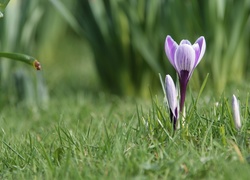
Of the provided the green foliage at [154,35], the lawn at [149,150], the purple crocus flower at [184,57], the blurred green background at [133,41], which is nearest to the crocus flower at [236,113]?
Result: the lawn at [149,150]

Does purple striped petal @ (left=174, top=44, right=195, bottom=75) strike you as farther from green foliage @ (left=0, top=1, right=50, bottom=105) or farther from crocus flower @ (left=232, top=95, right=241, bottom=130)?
green foliage @ (left=0, top=1, right=50, bottom=105)

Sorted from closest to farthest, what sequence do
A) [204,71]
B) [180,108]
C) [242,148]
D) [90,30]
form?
[242,148], [180,108], [204,71], [90,30]

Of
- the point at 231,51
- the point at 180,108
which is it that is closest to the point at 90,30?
the point at 231,51

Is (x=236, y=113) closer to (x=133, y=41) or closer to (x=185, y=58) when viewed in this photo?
(x=185, y=58)

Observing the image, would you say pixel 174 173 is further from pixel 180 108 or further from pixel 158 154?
pixel 180 108

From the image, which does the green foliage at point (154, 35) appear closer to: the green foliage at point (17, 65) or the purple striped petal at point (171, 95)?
the green foliage at point (17, 65)

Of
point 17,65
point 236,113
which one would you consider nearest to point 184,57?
point 236,113

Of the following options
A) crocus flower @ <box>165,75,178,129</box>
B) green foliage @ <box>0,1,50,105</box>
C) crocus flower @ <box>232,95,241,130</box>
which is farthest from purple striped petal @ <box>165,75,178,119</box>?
green foliage @ <box>0,1,50,105</box>
